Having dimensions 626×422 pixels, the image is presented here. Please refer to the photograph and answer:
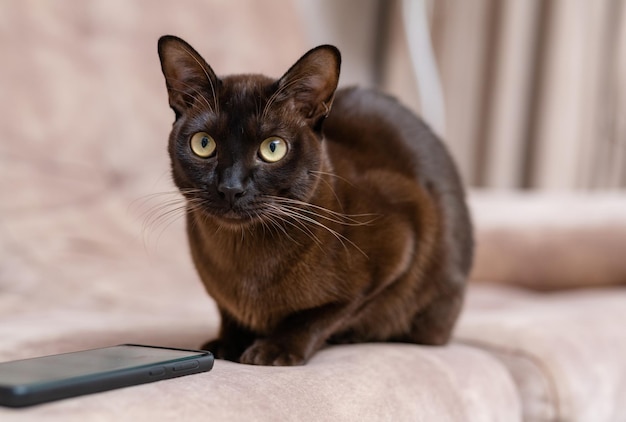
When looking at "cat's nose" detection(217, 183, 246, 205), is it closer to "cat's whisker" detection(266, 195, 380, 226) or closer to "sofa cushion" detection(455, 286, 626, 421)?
"cat's whisker" detection(266, 195, 380, 226)

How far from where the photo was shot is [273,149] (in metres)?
1.04

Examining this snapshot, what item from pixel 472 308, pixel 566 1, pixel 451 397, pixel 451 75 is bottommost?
pixel 472 308

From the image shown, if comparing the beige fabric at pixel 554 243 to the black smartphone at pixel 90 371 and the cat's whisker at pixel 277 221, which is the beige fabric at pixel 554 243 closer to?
the cat's whisker at pixel 277 221

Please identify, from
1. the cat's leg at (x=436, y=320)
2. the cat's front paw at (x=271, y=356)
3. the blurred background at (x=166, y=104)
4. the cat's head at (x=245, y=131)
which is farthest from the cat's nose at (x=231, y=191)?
the cat's leg at (x=436, y=320)

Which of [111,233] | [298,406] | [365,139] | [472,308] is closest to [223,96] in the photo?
[365,139]

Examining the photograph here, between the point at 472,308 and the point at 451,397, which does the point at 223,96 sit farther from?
the point at 472,308

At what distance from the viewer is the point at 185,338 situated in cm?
119

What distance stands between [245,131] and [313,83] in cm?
14

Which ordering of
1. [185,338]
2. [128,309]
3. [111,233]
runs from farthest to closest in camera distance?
[111,233]
[128,309]
[185,338]

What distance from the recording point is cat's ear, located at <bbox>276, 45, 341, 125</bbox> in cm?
107

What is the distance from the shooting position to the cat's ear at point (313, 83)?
1.07 m

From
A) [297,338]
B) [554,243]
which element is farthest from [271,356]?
[554,243]

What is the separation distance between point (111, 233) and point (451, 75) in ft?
6.66

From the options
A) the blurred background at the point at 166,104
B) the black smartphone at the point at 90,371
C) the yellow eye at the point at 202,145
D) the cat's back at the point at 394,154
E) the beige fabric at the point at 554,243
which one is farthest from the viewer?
the beige fabric at the point at 554,243
